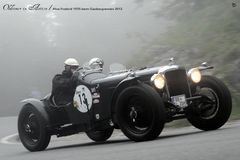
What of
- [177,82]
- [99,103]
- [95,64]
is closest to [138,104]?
[177,82]

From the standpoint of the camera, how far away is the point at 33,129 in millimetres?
11828

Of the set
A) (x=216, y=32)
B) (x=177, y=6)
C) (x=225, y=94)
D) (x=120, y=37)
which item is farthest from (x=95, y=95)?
(x=120, y=37)

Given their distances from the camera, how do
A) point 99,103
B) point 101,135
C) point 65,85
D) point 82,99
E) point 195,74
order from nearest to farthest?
point 195,74 < point 99,103 < point 82,99 < point 65,85 < point 101,135

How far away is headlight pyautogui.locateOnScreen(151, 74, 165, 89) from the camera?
32.1 ft

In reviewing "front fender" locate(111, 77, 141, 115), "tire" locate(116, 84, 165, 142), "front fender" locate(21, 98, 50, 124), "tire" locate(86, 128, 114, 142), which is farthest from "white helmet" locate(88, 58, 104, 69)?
"tire" locate(116, 84, 165, 142)

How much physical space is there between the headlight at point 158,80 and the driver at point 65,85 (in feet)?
6.39

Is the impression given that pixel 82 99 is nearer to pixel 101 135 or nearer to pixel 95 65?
pixel 95 65

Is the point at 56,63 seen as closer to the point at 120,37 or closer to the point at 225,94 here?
the point at 120,37

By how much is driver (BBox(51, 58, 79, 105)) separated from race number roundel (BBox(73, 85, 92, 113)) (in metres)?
0.18

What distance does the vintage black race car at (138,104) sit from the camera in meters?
9.80

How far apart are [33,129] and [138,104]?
9.08 feet

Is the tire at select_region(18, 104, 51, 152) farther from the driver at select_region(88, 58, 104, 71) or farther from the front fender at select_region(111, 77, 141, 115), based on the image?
the front fender at select_region(111, 77, 141, 115)

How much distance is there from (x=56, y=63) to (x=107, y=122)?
147 feet

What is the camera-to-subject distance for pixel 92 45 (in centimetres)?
5569
